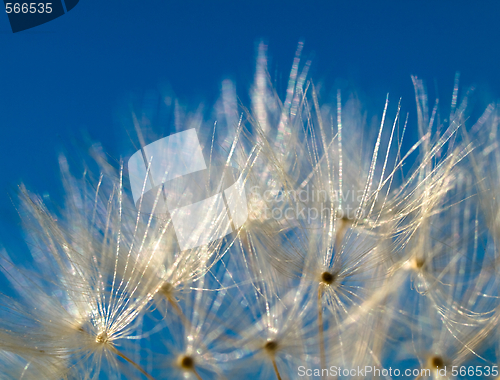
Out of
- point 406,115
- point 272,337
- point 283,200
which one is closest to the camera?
point 272,337

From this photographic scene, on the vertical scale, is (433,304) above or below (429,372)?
above

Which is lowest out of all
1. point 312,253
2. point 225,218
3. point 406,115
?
point 312,253

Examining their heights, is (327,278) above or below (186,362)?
above

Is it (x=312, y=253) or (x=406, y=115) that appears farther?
(x=406, y=115)

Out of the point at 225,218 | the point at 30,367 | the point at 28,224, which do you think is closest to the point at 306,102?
the point at 225,218

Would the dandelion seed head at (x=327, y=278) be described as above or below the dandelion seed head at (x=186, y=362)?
above

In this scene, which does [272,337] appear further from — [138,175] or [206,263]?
[138,175]

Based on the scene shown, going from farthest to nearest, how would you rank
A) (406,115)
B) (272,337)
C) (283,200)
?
(406,115), (283,200), (272,337)

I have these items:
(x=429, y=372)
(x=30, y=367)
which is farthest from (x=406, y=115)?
(x=30, y=367)

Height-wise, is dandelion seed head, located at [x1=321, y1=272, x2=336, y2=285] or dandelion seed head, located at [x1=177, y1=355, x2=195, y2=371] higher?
dandelion seed head, located at [x1=321, y1=272, x2=336, y2=285]
